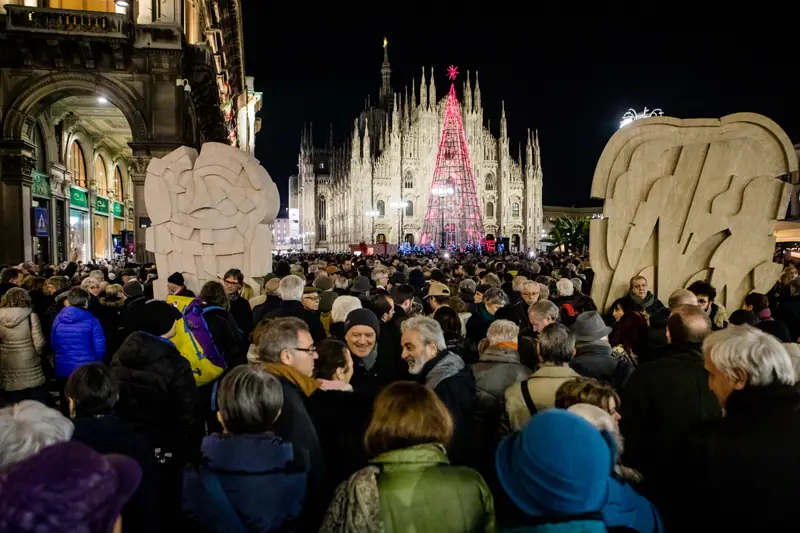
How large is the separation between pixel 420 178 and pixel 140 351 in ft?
199

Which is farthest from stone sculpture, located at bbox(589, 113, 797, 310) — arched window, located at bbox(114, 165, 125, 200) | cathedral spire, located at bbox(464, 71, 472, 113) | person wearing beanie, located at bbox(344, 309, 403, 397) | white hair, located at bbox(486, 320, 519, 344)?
cathedral spire, located at bbox(464, 71, 472, 113)

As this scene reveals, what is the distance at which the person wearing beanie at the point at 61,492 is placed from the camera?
1520mm

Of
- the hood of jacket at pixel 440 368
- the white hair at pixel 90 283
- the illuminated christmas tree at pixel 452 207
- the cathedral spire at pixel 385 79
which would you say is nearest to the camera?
the hood of jacket at pixel 440 368

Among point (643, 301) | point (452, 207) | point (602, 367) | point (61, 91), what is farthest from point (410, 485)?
point (452, 207)

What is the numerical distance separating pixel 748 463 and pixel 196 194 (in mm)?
9162

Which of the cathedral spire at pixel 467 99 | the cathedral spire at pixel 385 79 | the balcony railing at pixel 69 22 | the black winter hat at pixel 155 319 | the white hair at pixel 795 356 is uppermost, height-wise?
the cathedral spire at pixel 385 79

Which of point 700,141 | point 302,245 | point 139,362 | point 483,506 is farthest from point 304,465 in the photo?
Result: point 302,245

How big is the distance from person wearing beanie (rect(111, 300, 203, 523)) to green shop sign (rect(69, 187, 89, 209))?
22609 millimetres

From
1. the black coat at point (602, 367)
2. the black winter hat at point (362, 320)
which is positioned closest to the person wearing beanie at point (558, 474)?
the black coat at point (602, 367)

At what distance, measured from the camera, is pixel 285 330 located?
3631mm

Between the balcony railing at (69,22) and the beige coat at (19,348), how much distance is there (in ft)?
44.6

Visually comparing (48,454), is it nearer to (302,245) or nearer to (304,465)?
(304,465)

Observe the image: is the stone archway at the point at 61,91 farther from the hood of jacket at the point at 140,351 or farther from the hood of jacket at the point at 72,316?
the hood of jacket at the point at 140,351

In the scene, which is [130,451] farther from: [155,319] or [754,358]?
[754,358]
